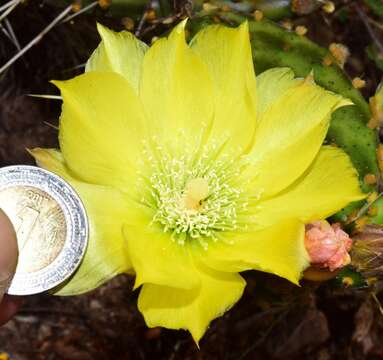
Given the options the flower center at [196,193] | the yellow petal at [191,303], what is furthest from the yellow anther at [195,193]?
the yellow petal at [191,303]

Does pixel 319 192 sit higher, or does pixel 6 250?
pixel 6 250

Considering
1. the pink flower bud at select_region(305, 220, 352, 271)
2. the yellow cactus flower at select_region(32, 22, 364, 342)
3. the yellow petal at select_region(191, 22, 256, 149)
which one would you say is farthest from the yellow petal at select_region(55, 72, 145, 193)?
the pink flower bud at select_region(305, 220, 352, 271)

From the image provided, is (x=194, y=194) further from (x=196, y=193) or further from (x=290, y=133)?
(x=290, y=133)

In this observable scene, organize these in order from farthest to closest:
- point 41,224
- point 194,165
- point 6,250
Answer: point 194,165 < point 41,224 < point 6,250

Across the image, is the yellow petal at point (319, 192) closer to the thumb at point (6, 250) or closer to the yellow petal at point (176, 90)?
the yellow petal at point (176, 90)

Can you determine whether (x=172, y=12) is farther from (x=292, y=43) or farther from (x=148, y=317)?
(x=148, y=317)

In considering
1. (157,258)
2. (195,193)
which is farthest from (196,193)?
(157,258)

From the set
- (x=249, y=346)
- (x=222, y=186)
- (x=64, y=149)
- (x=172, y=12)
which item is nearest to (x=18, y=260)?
(x=64, y=149)

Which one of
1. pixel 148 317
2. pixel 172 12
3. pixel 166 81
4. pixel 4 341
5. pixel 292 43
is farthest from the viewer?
pixel 4 341
